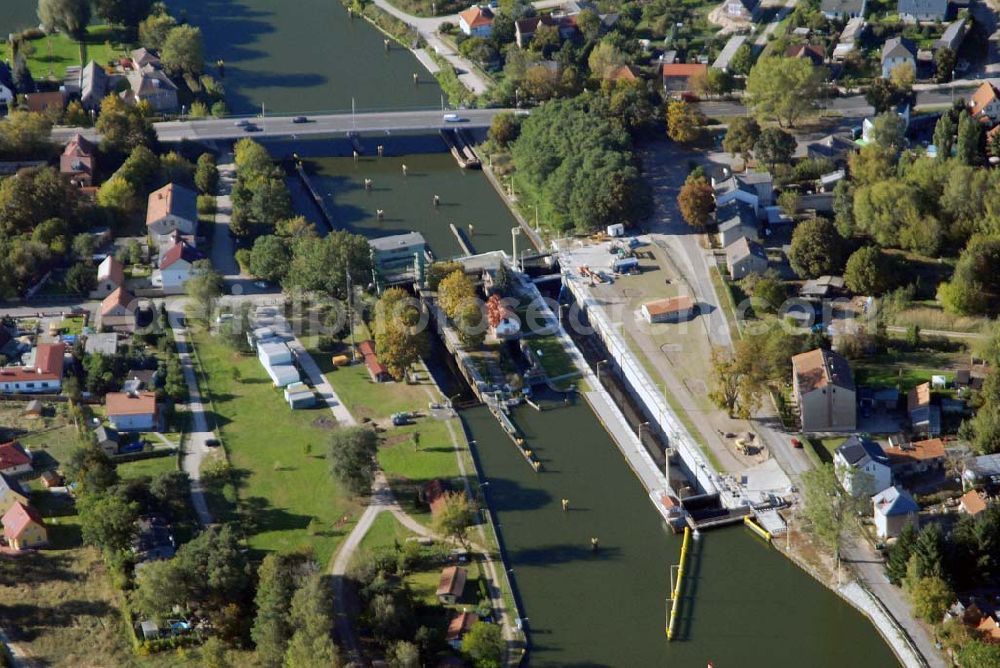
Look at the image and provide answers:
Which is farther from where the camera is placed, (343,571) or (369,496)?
(369,496)

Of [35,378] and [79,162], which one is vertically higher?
[79,162]

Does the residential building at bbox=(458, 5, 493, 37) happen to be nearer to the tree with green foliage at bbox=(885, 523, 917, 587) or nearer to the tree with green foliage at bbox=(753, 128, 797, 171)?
the tree with green foliage at bbox=(753, 128, 797, 171)

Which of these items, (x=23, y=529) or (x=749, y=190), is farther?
(x=749, y=190)

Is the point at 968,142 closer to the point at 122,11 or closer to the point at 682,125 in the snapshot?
the point at 682,125

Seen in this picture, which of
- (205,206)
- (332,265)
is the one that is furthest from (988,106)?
(205,206)

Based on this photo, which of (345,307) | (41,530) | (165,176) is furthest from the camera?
(165,176)

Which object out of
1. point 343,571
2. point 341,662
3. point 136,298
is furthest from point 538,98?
point 341,662

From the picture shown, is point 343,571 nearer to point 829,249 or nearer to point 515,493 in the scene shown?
point 515,493
